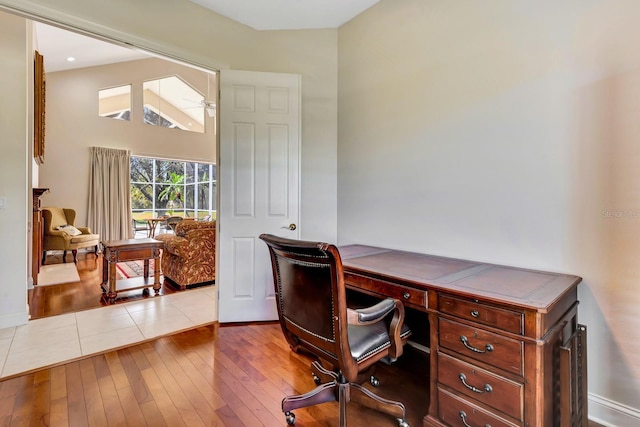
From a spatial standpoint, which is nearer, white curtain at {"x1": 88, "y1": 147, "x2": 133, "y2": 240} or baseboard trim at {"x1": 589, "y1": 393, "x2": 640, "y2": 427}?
baseboard trim at {"x1": 589, "y1": 393, "x2": 640, "y2": 427}

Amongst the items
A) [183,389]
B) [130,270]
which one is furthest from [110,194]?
[183,389]

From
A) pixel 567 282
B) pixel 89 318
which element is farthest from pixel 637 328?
pixel 89 318

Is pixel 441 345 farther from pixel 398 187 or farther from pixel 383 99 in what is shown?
pixel 383 99

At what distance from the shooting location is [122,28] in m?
2.24

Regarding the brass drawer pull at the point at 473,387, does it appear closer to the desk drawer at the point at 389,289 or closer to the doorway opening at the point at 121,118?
the desk drawer at the point at 389,289

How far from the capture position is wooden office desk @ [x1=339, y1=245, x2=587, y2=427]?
1.17 m

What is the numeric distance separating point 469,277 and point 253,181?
198 centimetres

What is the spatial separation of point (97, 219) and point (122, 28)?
5.72m

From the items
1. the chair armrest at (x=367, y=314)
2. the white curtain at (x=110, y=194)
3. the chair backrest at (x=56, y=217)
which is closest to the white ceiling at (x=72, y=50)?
the white curtain at (x=110, y=194)

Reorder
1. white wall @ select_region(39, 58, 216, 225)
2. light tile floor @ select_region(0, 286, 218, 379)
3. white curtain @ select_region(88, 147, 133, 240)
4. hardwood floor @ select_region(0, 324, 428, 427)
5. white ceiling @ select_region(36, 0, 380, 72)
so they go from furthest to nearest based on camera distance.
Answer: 1. white curtain @ select_region(88, 147, 133, 240)
2. white wall @ select_region(39, 58, 216, 225)
3. white ceiling @ select_region(36, 0, 380, 72)
4. light tile floor @ select_region(0, 286, 218, 379)
5. hardwood floor @ select_region(0, 324, 428, 427)

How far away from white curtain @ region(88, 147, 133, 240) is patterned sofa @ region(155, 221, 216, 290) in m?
3.74

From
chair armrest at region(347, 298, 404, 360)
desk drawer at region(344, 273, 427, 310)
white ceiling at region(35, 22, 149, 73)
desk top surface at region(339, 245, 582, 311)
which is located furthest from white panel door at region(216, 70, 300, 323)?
white ceiling at region(35, 22, 149, 73)

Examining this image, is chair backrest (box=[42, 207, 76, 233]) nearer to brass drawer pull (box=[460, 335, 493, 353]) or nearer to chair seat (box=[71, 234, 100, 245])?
chair seat (box=[71, 234, 100, 245])

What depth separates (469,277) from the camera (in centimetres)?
158
